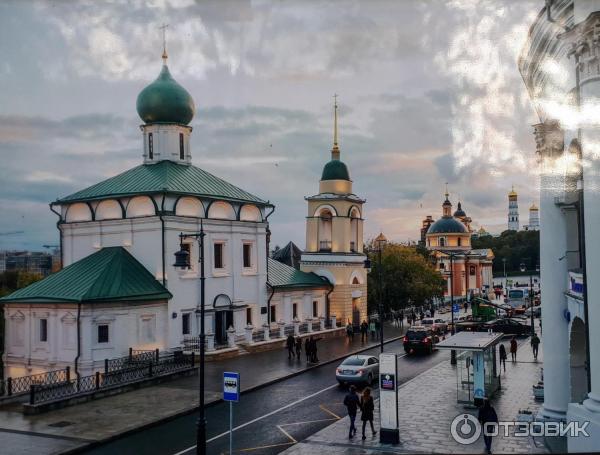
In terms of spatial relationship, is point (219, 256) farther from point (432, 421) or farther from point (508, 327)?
point (508, 327)

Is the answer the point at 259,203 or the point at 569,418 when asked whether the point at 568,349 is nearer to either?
the point at 569,418

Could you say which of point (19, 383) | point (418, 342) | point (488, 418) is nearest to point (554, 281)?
point (488, 418)

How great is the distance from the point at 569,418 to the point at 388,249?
158 feet

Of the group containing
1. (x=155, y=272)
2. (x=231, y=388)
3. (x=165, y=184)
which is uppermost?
(x=165, y=184)

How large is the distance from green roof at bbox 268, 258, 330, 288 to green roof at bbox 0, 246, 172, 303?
34.2ft

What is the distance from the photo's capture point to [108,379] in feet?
79.0

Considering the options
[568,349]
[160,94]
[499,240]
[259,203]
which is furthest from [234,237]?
[499,240]

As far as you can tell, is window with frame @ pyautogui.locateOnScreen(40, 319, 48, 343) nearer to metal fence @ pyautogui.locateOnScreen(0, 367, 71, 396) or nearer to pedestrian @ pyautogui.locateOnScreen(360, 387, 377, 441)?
metal fence @ pyautogui.locateOnScreen(0, 367, 71, 396)

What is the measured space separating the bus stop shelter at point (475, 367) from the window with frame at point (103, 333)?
15324 mm

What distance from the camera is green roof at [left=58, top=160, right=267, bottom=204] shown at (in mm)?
33844

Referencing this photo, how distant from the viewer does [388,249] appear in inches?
2357

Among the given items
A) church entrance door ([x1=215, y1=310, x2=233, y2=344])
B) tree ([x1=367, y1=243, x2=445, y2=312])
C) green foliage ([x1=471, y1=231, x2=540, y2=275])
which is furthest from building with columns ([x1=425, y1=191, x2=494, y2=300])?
church entrance door ([x1=215, y1=310, x2=233, y2=344])

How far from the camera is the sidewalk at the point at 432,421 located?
16.0 metres

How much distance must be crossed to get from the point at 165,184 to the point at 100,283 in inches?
264
